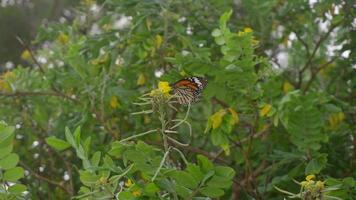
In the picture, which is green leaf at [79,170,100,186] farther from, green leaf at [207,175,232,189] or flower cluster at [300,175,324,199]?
flower cluster at [300,175,324,199]

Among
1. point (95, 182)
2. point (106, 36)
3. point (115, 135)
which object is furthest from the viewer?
point (106, 36)

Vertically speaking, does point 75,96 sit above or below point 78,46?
below

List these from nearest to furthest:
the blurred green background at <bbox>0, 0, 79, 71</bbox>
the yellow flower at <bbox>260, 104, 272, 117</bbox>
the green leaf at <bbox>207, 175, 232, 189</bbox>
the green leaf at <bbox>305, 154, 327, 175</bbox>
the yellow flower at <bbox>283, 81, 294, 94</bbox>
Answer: the green leaf at <bbox>207, 175, 232, 189</bbox>, the green leaf at <bbox>305, 154, 327, 175</bbox>, the yellow flower at <bbox>260, 104, 272, 117</bbox>, the yellow flower at <bbox>283, 81, 294, 94</bbox>, the blurred green background at <bbox>0, 0, 79, 71</bbox>

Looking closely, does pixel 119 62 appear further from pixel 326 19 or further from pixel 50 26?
pixel 326 19

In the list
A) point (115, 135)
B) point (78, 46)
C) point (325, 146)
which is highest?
point (78, 46)

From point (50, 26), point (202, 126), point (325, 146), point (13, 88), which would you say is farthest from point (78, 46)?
point (325, 146)

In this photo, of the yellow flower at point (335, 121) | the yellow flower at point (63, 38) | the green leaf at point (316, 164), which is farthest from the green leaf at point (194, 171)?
the yellow flower at point (63, 38)

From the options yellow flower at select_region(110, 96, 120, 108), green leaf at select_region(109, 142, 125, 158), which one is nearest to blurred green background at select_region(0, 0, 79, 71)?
yellow flower at select_region(110, 96, 120, 108)

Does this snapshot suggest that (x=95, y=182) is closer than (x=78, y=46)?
Yes
